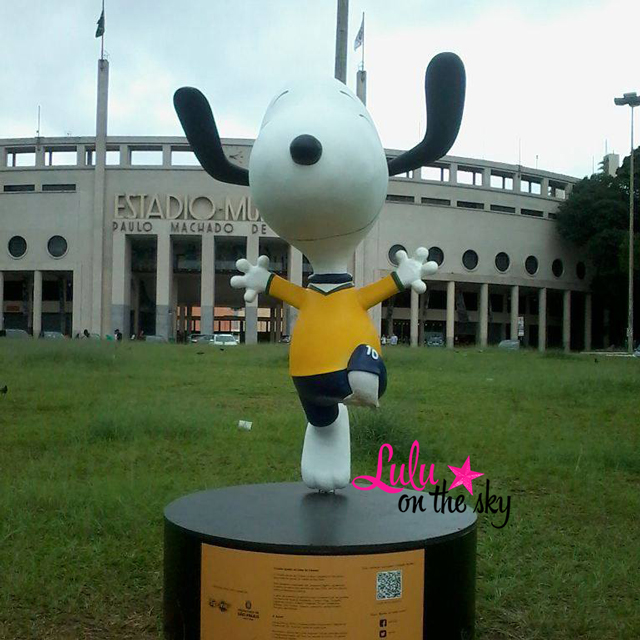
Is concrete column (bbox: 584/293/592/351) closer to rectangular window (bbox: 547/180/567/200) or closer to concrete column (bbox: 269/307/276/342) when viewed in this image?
rectangular window (bbox: 547/180/567/200)

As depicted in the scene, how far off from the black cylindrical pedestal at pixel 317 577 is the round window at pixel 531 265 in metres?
39.8

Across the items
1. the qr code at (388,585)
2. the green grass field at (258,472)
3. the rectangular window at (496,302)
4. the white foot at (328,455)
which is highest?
the rectangular window at (496,302)

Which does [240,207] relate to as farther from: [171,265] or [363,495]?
[363,495]

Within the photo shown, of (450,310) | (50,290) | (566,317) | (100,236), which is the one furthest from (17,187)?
(566,317)

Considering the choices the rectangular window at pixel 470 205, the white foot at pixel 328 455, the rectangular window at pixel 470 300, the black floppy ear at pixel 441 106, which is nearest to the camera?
the black floppy ear at pixel 441 106

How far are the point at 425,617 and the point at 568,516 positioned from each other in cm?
310

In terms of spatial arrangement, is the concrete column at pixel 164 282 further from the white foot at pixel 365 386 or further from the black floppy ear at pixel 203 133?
the white foot at pixel 365 386

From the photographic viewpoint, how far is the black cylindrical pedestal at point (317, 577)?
8.57 ft

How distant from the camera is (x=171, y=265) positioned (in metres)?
37.2

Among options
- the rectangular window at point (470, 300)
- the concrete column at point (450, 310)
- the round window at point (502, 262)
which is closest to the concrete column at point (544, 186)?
the round window at point (502, 262)

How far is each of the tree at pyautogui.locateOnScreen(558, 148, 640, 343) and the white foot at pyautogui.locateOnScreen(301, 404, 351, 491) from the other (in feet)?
119

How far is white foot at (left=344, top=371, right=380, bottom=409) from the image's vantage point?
9.89 feet

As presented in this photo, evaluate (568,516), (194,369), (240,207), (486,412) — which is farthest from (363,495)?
(240,207)

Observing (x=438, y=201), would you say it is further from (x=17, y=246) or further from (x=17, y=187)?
(x=17, y=246)
